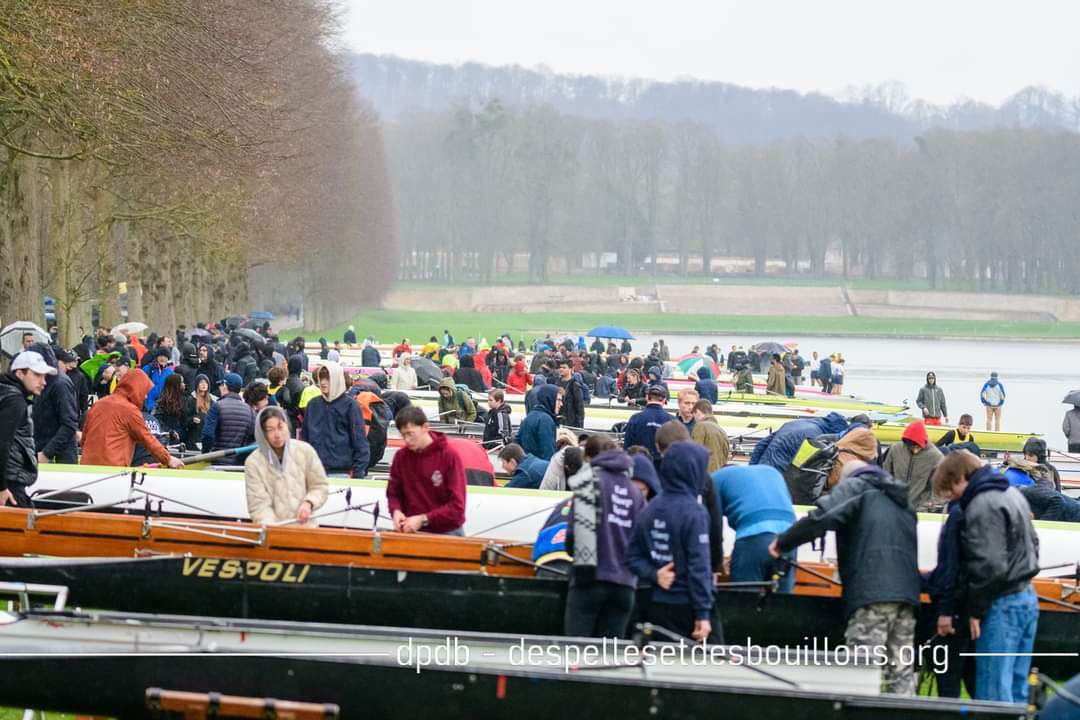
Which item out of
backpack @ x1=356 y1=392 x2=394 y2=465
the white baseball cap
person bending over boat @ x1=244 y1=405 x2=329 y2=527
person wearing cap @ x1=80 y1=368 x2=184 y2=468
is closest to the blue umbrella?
backpack @ x1=356 y1=392 x2=394 y2=465

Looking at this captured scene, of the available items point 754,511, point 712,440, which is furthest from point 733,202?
point 754,511

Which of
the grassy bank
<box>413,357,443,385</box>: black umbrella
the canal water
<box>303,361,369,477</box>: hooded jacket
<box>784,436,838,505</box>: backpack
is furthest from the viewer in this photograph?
the grassy bank

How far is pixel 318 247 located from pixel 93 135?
119 feet

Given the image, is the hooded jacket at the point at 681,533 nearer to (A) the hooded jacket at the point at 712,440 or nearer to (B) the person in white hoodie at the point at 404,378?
(A) the hooded jacket at the point at 712,440

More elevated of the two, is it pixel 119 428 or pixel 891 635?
pixel 119 428

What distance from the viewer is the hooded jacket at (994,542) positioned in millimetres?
8977

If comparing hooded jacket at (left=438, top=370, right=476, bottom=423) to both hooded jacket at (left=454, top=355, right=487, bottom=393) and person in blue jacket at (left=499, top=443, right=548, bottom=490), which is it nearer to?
hooded jacket at (left=454, top=355, right=487, bottom=393)

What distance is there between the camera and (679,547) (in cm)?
891

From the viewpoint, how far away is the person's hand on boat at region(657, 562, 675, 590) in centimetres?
892

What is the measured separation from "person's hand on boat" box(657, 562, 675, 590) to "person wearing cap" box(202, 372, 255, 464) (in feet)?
25.3

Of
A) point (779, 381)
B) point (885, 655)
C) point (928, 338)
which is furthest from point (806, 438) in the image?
point (928, 338)

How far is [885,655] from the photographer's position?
9.02 m

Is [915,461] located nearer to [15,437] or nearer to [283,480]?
[283,480]

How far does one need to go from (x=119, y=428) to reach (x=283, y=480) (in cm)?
378
